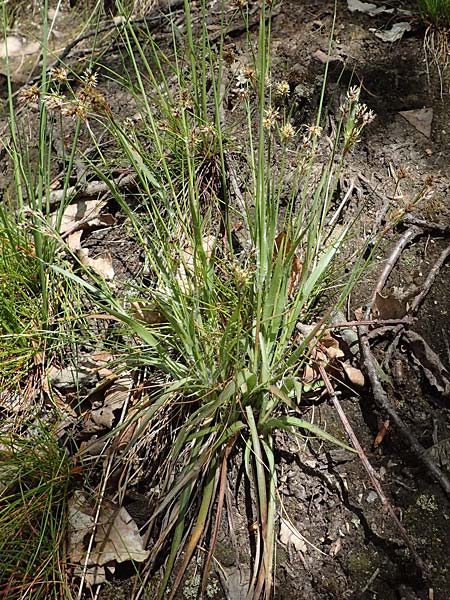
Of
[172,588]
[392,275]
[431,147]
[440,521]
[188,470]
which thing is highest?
[431,147]

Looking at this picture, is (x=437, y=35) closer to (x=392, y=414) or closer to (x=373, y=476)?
(x=392, y=414)

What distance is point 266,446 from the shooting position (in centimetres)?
158

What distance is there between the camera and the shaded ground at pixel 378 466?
1.50m

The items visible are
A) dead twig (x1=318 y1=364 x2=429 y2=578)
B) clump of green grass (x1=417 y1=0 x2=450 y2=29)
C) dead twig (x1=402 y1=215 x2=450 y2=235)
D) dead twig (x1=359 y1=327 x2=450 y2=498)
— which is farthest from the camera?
clump of green grass (x1=417 y1=0 x2=450 y2=29)

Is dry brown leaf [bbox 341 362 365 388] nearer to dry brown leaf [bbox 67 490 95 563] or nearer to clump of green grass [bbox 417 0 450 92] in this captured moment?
dry brown leaf [bbox 67 490 95 563]

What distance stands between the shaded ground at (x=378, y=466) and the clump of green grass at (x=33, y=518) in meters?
0.17

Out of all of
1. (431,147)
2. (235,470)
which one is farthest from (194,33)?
(235,470)

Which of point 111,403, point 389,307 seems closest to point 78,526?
point 111,403

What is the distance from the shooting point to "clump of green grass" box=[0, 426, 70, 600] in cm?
153

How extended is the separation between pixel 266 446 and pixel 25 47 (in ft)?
9.11

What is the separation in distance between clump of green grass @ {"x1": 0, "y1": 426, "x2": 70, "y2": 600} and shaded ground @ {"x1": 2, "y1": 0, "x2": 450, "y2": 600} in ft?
0.56

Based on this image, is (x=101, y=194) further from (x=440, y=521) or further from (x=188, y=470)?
(x=440, y=521)

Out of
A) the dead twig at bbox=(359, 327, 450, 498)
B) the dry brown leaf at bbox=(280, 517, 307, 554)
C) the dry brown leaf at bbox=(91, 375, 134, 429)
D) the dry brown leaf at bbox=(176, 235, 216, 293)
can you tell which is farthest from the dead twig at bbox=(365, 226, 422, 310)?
the dry brown leaf at bbox=(91, 375, 134, 429)

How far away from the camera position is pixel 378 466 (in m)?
1.63
